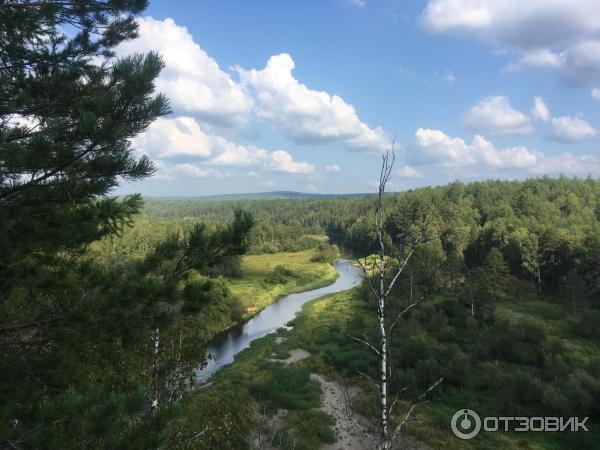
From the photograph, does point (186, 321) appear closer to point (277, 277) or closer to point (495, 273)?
point (495, 273)

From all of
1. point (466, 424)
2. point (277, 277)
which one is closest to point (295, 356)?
point (466, 424)

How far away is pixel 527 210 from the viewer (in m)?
76.3

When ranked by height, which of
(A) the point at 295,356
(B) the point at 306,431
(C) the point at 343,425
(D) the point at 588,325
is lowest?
(A) the point at 295,356

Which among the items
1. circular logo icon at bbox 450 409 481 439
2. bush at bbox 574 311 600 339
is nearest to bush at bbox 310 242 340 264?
bush at bbox 574 311 600 339

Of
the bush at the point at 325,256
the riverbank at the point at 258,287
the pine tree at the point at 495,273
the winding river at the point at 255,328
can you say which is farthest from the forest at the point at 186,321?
the bush at the point at 325,256

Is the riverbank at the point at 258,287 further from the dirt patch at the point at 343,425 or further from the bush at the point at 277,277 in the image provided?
the dirt patch at the point at 343,425

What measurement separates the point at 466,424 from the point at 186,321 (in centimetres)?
1640

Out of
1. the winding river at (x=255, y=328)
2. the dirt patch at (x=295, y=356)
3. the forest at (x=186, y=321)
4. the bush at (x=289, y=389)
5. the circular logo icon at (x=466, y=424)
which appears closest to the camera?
the forest at (x=186, y=321)

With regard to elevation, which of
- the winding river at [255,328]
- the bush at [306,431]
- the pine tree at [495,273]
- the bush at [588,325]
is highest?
the pine tree at [495,273]

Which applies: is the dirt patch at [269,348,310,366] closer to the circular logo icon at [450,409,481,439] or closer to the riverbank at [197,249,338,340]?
the riverbank at [197,249,338,340]

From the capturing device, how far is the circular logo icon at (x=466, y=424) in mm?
17938

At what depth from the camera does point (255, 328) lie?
1576 inches

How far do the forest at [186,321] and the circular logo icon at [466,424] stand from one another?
1.38ft

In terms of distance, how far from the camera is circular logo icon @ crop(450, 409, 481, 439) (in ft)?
58.9
